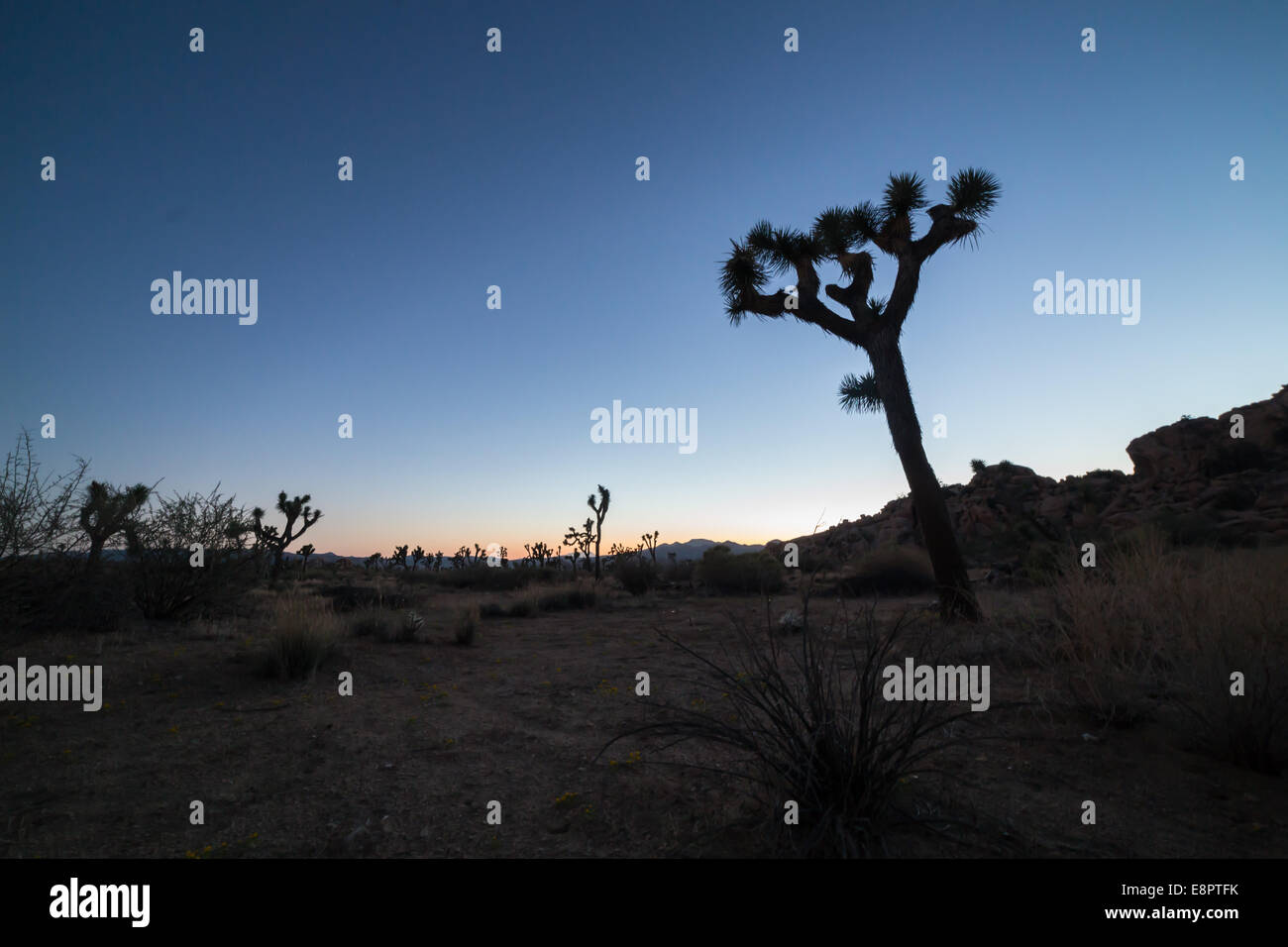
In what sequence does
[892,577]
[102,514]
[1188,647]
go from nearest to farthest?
[1188,647] → [102,514] → [892,577]

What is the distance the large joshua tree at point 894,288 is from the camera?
1004 centimetres

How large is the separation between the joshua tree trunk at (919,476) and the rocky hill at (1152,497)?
10768 mm

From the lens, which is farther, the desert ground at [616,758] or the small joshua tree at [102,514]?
the small joshua tree at [102,514]

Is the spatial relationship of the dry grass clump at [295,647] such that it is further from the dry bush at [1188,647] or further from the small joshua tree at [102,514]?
the dry bush at [1188,647]

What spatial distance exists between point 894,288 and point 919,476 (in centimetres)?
348

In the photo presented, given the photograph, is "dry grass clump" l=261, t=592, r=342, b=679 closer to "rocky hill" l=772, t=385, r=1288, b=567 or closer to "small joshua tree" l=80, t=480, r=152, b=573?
"small joshua tree" l=80, t=480, r=152, b=573

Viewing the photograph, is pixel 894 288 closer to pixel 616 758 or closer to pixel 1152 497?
pixel 616 758

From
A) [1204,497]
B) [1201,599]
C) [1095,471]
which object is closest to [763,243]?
[1201,599]

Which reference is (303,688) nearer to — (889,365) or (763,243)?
(889,365)

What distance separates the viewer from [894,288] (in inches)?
431

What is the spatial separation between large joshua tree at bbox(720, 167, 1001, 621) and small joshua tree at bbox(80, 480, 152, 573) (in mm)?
11428

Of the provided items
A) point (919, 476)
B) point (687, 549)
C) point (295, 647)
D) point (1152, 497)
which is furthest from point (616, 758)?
point (687, 549)

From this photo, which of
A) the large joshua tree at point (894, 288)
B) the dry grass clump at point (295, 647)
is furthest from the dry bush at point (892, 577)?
the dry grass clump at point (295, 647)

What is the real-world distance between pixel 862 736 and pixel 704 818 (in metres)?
1.14
